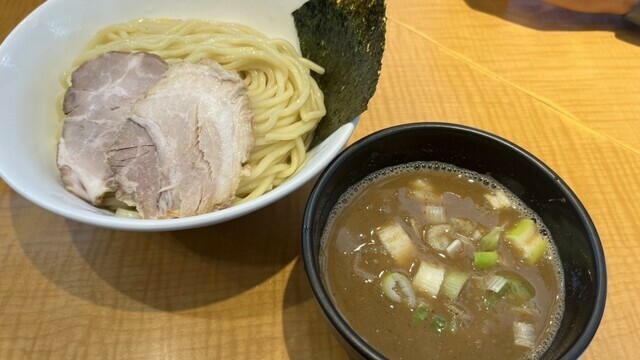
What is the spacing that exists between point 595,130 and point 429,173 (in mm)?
1022

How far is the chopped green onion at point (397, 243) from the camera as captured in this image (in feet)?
4.69

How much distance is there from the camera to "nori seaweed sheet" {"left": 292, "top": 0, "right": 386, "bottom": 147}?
170 cm

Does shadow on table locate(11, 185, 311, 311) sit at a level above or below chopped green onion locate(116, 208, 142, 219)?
below

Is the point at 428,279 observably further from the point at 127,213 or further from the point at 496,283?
the point at 127,213

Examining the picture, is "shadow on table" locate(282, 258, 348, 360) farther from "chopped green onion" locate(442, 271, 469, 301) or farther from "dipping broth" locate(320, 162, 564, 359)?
"chopped green onion" locate(442, 271, 469, 301)

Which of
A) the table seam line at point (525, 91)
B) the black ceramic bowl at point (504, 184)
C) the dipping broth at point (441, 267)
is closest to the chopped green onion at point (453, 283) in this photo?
the dipping broth at point (441, 267)

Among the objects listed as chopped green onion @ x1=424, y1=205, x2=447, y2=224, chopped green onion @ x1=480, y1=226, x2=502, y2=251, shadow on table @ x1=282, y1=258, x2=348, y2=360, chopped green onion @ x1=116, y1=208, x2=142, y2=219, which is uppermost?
chopped green onion @ x1=424, y1=205, x2=447, y2=224

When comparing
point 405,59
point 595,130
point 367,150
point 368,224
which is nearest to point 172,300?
point 368,224

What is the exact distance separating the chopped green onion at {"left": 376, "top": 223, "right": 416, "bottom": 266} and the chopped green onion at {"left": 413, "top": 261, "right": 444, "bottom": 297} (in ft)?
0.15

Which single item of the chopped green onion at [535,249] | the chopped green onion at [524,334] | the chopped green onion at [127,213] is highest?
the chopped green onion at [535,249]

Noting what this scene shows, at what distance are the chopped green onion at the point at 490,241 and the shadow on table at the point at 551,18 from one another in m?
1.68

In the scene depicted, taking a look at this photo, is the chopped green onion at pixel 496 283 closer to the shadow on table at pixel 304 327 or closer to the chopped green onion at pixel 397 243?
the chopped green onion at pixel 397 243

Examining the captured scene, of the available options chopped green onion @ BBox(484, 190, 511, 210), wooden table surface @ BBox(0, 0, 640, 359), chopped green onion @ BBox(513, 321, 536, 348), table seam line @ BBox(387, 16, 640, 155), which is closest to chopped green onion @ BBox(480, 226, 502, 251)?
chopped green onion @ BBox(484, 190, 511, 210)

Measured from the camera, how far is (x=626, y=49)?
2.63 metres
